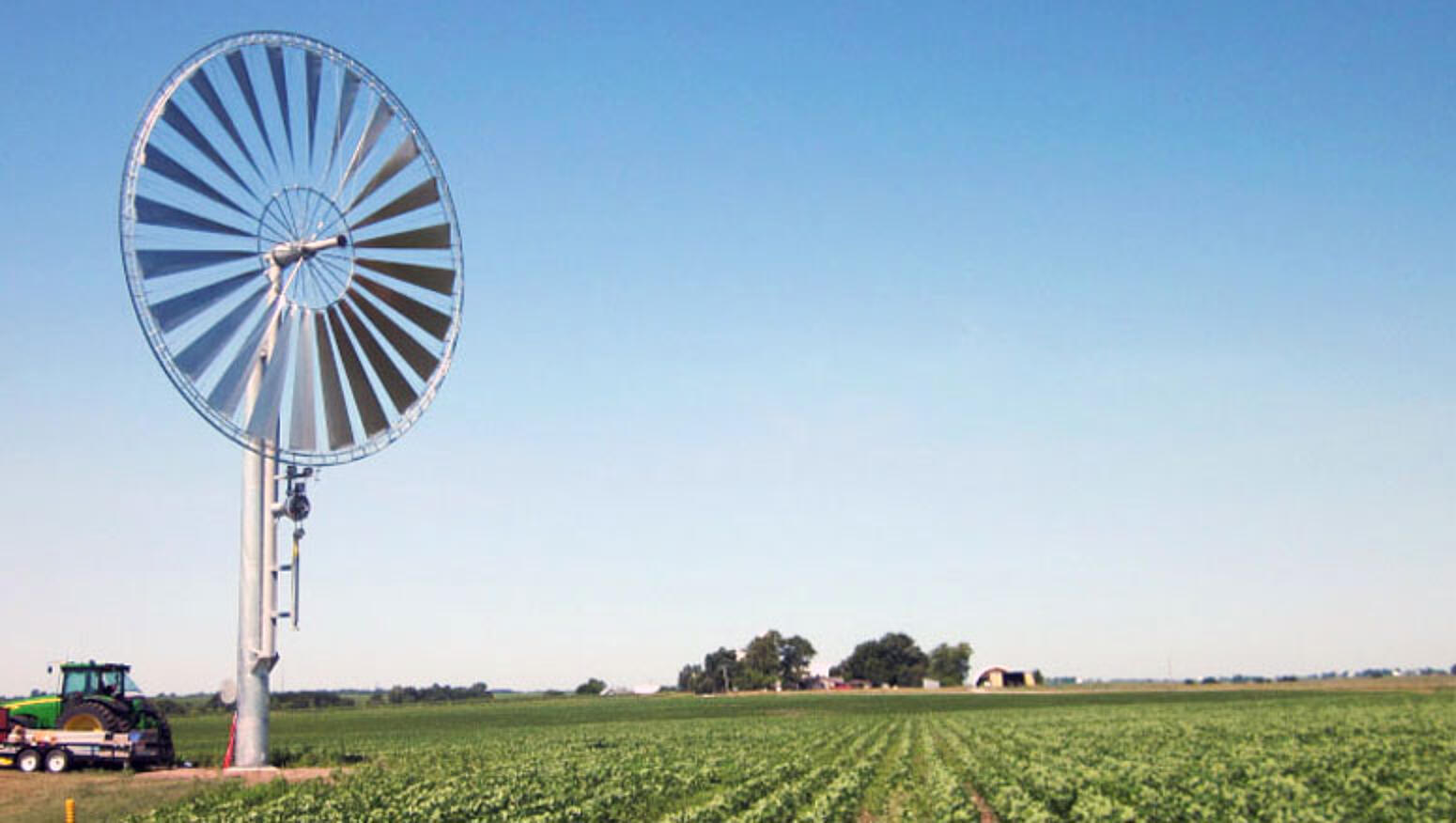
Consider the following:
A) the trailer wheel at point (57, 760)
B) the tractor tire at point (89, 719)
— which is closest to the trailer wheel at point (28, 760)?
the trailer wheel at point (57, 760)

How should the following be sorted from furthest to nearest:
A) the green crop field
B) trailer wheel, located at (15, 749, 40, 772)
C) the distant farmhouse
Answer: the distant farmhouse < trailer wheel, located at (15, 749, 40, 772) < the green crop field

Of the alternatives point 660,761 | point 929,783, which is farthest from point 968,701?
point 929,783

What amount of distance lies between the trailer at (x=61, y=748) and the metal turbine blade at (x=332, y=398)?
8.98 metres

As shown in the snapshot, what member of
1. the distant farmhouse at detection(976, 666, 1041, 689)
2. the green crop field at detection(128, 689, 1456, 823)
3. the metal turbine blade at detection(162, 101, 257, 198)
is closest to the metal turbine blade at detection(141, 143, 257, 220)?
the metal turbine blade at detection(162, 101, 257, 198)

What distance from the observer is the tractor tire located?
102ft

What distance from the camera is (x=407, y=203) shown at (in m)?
30.8

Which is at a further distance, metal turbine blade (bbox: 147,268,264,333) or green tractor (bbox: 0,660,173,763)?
green tractor (bbox: 0,660,173,763)

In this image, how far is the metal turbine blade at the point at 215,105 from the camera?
26141 mm

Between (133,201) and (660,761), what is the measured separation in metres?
21.0

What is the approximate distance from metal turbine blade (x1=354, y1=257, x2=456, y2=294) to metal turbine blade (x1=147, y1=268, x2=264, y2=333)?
308cm

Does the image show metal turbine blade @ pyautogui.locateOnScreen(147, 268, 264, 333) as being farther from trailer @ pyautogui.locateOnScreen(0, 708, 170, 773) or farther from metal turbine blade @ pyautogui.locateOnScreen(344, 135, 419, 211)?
trailer @ pyautogui.locateOnScreen(0, 708, 170, 773)

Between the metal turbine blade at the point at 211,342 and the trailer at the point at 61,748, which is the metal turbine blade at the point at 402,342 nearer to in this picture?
the metal turbine blade at the point at 211,342

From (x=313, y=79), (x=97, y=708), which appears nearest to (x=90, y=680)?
(x=97, y=708)

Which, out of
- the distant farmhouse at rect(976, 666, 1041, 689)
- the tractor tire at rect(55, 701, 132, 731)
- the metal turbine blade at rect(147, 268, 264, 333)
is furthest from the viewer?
the distant farmhouse at rect(976, 666, 1041, 689)
